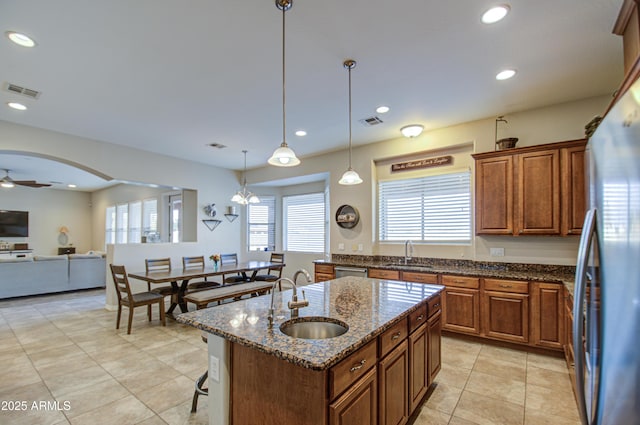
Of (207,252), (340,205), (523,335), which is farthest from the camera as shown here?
(207,252)

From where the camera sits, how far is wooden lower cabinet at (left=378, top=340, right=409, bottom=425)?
1668 millimetres

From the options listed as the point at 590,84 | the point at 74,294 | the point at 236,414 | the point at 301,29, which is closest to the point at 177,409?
the point at 236,414

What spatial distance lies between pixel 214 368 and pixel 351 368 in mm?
824

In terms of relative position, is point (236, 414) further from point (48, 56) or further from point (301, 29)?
point (48, 56)

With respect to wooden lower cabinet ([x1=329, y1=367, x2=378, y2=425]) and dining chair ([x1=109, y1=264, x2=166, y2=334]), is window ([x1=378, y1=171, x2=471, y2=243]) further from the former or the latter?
dining chair ([x1=109, y1=264, x2=166, y2=334])

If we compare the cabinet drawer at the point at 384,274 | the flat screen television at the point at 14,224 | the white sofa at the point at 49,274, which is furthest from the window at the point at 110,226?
the cabinet drawer at the point at 384,274

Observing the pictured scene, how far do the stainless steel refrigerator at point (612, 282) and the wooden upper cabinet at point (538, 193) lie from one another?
8.11 ft

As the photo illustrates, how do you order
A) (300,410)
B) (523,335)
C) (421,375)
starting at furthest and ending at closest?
(523,335)
(421,375)
(300,410)

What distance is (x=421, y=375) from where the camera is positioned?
2.28 meters

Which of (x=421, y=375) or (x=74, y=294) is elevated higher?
(x=421, y=375)

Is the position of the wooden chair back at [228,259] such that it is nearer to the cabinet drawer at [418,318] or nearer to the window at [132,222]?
the window at [132,222]

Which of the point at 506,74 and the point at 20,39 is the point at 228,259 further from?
the point at 506,74

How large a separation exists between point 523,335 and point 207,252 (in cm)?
587

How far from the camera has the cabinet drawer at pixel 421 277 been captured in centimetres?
395
